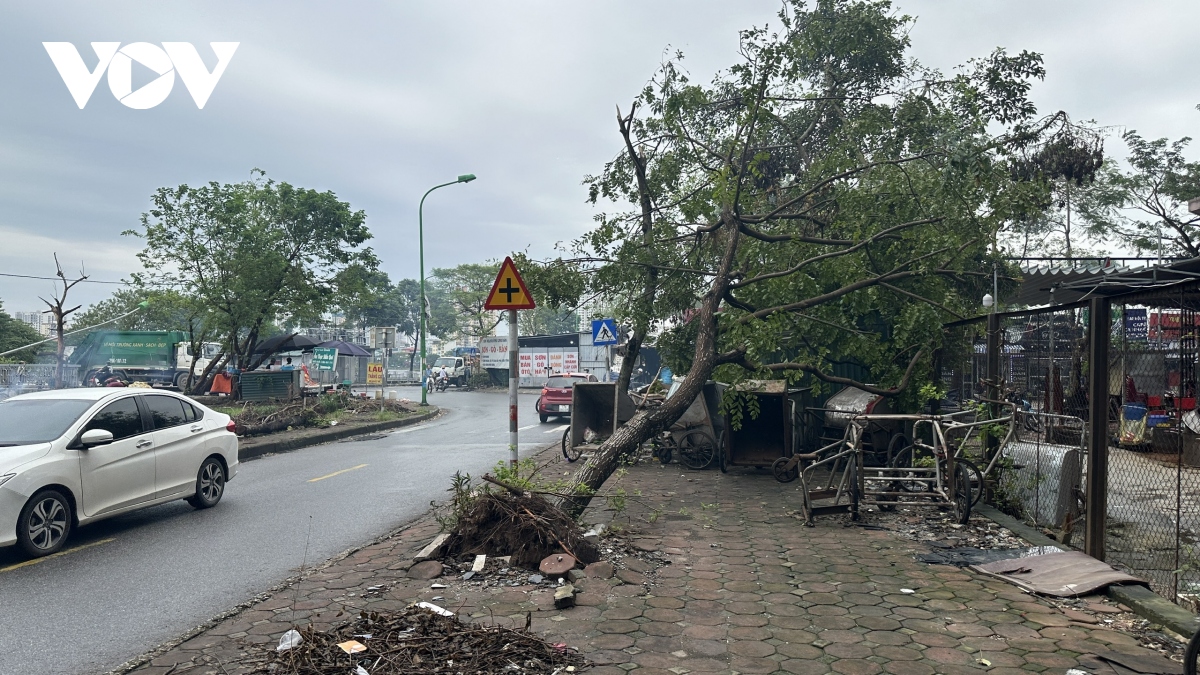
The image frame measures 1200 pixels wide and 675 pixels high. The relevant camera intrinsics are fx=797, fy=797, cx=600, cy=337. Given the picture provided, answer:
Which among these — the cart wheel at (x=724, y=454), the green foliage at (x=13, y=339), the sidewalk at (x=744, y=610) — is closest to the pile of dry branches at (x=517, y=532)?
the sidewalk at (x=744, y=610)

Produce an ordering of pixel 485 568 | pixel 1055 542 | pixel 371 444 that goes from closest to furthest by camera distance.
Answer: pixel 485 568
pixel 1055 542
pixel 371 444

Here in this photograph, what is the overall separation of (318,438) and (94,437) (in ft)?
34.8

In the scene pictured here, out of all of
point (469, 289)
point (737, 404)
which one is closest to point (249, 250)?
point (737, 404)

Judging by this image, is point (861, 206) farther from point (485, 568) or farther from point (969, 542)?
point (485, 568)

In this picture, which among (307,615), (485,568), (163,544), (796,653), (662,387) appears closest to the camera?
(796,653)

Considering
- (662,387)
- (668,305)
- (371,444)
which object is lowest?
(371,444)

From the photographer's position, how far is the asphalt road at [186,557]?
4.88 m

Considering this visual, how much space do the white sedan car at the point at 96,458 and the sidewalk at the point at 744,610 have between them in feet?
8.62

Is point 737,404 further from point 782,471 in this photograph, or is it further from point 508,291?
point 508,291

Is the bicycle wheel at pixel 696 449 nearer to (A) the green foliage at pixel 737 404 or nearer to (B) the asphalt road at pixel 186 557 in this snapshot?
(A) the green foliage at pixel 737 404

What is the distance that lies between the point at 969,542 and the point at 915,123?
9.53 m

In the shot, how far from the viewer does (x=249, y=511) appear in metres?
9.12

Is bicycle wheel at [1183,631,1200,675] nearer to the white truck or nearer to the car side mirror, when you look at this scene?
the car side mirror

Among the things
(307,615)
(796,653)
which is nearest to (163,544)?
(307,615)
